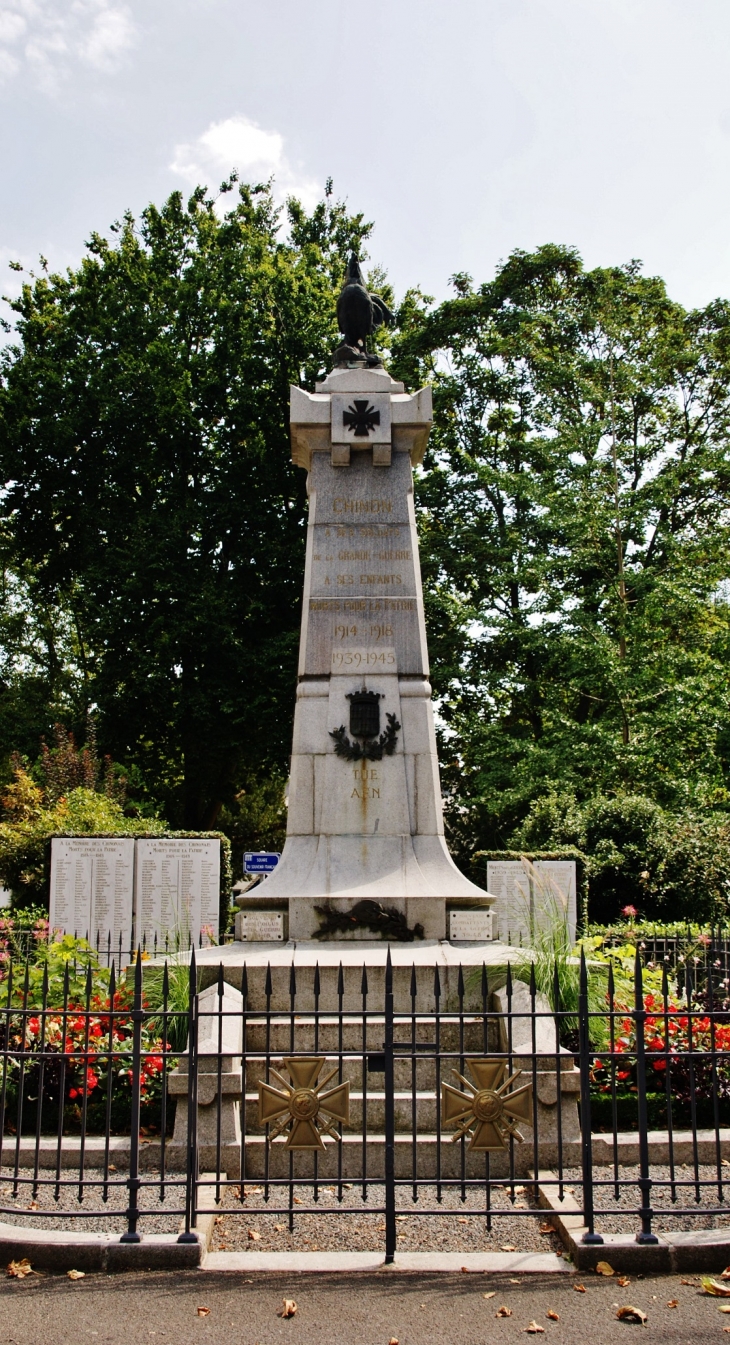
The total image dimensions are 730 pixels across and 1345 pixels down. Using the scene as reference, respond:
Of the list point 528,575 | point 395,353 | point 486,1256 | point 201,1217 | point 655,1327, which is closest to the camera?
point 655,1327

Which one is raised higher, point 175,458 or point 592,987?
point 175,458

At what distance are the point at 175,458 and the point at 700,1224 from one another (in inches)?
852

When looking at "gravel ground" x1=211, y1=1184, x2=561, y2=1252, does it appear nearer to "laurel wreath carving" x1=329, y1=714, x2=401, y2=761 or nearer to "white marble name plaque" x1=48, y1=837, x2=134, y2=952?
"laurel wreath carving" x1=329, y1=714, x2=401, y2=761

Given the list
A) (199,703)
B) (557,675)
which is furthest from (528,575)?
(199,703)

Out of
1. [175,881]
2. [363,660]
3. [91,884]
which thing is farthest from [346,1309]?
[91,884]

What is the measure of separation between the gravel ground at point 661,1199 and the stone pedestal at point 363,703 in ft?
11.3

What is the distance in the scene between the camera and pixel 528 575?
21.9 m

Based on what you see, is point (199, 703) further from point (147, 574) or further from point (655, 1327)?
point (655, 1327)

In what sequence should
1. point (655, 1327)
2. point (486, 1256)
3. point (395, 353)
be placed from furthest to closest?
point (395, 353) → point (486, 1256) → point (655, 1327)

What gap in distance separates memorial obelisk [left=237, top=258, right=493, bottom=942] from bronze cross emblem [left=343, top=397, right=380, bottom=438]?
10 millimetres

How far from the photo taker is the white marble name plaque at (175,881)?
1471 centimetres

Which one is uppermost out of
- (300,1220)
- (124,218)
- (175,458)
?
(124,218)

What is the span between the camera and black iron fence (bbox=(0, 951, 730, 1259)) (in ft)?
17.6

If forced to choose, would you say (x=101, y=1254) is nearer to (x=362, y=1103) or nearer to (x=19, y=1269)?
(x=19, y=1269)
